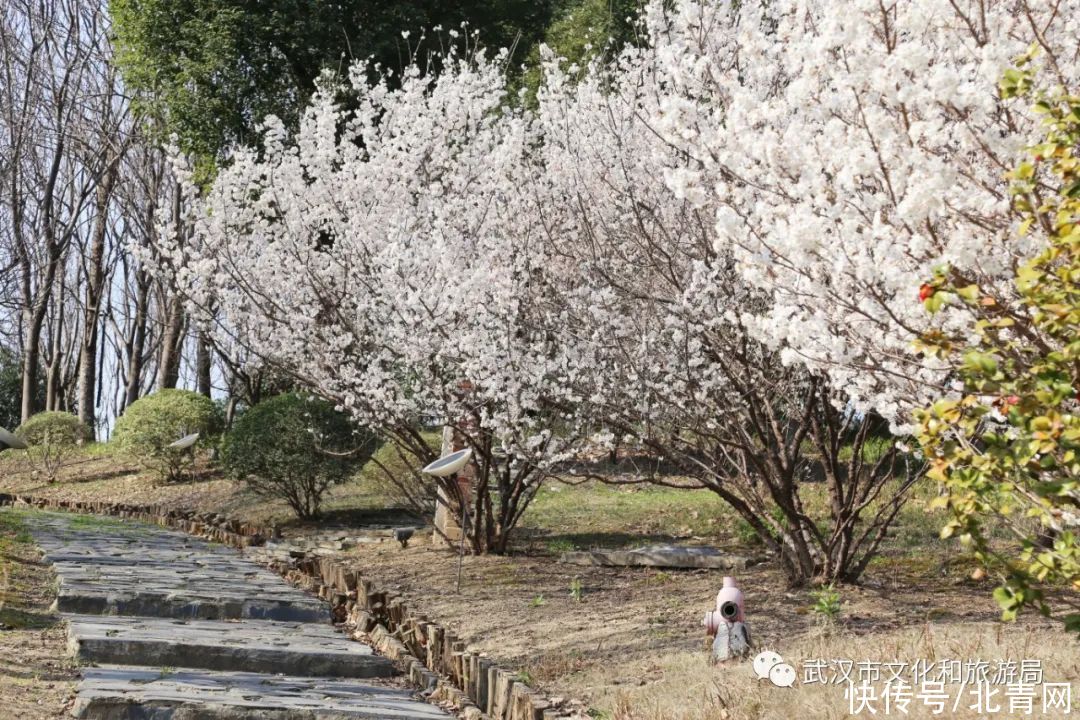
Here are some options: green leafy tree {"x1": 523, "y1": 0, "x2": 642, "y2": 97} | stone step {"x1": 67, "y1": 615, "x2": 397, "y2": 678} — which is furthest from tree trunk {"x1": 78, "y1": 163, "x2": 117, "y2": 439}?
stone step {"x1": 67, "y1": 615, "x2": 397, "y2": 678}

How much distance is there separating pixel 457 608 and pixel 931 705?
447 cm

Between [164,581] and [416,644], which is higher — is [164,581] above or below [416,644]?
above

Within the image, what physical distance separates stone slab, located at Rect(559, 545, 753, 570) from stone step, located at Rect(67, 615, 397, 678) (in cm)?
312

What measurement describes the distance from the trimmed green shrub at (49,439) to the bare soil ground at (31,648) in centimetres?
1179

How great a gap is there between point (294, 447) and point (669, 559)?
5831mm

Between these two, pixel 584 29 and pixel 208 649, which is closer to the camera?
pixel 208 649

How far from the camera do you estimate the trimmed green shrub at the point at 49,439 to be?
21766mm

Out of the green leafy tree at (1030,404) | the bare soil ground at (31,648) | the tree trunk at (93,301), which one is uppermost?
the tree trunk at (93,301)

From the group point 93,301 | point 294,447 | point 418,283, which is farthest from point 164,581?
point 93,301

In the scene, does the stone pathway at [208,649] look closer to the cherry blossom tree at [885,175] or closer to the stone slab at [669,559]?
the stone slab at [669,559]

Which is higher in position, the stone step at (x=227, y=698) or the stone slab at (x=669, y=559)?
the stone slab at (x=669, y=559)

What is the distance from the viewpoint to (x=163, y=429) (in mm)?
19641

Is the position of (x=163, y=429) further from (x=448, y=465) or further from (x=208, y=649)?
(x=208, y=649)

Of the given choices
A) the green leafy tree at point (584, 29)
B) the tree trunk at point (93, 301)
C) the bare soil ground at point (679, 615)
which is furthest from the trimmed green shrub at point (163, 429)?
the green leafy tree at point (584, 29)
